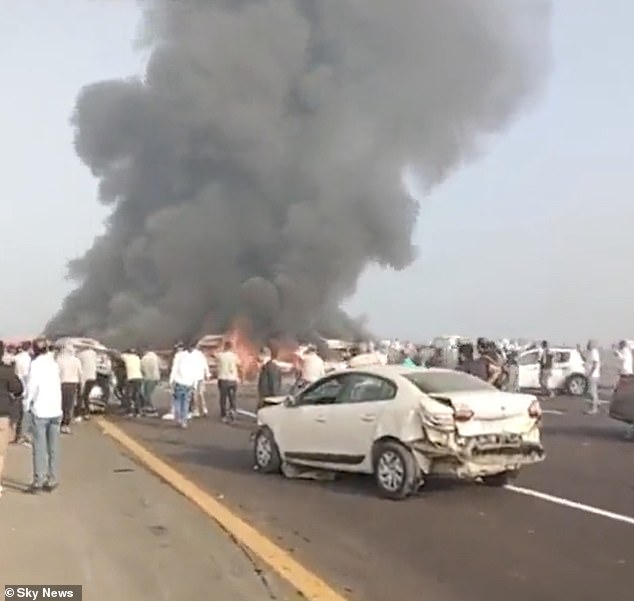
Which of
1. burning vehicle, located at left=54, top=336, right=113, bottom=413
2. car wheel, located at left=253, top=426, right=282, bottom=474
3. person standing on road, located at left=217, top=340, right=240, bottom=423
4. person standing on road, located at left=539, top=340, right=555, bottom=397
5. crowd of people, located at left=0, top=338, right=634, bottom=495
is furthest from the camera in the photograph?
person standing on road, located at left=539, top=340, right=555, bottom=397

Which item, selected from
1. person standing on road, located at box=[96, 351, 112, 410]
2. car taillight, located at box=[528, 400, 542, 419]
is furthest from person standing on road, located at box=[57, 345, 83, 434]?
car taillight, located at box=[528, 400, 542, 419]

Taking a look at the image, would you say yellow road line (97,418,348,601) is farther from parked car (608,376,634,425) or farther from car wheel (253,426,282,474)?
parked car (608,376,634,425)

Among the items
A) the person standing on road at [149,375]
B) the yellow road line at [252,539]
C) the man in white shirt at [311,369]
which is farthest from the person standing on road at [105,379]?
the yellow road line at [252,539]

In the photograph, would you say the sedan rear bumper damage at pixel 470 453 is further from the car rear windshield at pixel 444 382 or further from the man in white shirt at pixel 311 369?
the man in white shirt at pixel 311 369

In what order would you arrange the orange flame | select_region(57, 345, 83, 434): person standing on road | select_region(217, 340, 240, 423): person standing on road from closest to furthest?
1. select_region(57, 345, 83, 434): person standing on road
2. select_region(217, 340, 240, 423): person standing on road
3. the orange flame

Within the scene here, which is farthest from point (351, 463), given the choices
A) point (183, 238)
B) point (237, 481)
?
point (183, 238)

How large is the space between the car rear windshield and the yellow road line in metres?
2.36

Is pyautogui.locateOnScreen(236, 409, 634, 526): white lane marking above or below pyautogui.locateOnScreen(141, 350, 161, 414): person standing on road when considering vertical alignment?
below

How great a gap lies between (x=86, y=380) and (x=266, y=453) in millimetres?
8994

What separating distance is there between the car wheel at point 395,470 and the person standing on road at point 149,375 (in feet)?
38.3

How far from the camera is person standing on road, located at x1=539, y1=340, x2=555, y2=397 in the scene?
2836 centimetres

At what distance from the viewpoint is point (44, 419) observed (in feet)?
33.2

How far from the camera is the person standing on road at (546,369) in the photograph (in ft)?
93.0

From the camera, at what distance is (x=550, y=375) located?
2855 centimetres
